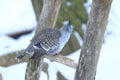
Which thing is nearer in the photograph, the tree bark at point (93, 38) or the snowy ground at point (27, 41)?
the tree bark at point (93, 38)

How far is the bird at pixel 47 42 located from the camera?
5027 millimetres

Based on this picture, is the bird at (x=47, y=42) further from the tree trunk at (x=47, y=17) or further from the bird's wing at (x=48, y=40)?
the tree trunk at (x=47, y=17)

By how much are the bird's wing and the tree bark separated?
436 mm

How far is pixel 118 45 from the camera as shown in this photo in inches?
299

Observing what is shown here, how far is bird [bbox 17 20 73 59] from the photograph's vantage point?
16.5 ft

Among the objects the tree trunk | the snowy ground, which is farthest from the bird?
the snowy ground

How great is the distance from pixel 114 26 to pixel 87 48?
3427 millimetres

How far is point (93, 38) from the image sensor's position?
462cm

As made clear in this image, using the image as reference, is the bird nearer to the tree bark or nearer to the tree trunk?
the tree trunk

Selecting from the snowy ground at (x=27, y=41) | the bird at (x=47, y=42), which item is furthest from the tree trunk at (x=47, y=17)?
the snowy ground at (x=27, y=41)

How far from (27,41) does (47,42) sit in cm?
257

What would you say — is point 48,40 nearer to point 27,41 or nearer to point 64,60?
point 64,60

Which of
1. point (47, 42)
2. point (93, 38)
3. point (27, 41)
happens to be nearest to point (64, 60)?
point (47, 42)

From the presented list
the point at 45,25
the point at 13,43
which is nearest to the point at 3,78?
the point at 45,25
